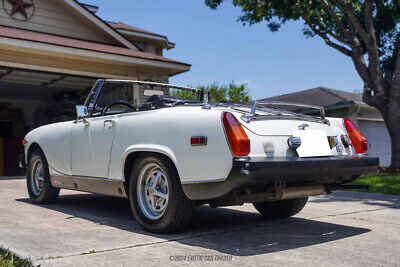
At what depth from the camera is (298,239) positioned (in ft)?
12.7

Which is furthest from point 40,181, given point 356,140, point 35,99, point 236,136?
point 35,99

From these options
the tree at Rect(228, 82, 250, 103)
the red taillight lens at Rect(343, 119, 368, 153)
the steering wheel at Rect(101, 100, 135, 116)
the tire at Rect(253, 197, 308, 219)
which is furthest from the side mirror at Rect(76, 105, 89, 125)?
the tree at Rect(228, 82, 250, 103)

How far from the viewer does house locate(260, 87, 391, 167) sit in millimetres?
19734

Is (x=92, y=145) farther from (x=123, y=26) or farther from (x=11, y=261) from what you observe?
(x=123, y=26)

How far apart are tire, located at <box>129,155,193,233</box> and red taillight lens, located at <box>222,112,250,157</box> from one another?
65cm

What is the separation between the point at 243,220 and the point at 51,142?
270cm

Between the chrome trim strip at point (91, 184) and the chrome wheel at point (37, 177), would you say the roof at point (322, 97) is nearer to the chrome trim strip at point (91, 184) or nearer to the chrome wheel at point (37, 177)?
the chrome wheel at point (37, 177)

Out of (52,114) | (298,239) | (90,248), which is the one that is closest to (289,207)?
(298,239)

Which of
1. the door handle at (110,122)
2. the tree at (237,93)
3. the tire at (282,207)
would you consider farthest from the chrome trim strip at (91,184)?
the tree at (237,93)

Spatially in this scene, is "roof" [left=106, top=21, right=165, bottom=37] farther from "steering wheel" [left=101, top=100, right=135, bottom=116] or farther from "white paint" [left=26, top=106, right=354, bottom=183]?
"white paint" [left=26, top=106, right=354, bottom=183]

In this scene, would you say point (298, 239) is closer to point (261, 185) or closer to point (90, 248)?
point (261, 185)

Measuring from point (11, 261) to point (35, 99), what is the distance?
1829 centimetres

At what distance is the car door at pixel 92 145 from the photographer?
15.1 feet

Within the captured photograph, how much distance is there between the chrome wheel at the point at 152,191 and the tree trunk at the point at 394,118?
12.6m
